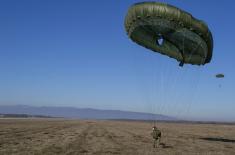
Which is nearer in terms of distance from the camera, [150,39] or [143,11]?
[143,11]

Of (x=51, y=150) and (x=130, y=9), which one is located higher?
(x=130, y=9)

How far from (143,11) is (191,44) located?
5.28 meters

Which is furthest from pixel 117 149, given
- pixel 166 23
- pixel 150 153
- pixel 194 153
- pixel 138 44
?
pixel 166 23

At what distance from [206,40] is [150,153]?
8313mm

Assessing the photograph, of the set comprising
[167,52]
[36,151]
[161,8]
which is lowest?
[36,151]

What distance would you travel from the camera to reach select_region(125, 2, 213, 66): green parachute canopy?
77.8 feet

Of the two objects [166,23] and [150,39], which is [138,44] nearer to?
[150,39]

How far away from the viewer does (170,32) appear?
26.2 metres

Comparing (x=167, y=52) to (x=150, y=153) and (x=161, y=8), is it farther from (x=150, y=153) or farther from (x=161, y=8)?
(x=150, y=153)

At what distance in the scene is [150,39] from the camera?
27.8 metres

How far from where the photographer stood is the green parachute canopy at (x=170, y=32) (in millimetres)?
23703

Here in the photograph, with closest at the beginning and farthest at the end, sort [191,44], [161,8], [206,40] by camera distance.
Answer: [161,8]
[206,40]
[191,44]

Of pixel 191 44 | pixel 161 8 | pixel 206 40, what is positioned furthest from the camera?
pixel 191 44

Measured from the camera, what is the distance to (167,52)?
92.8ft
